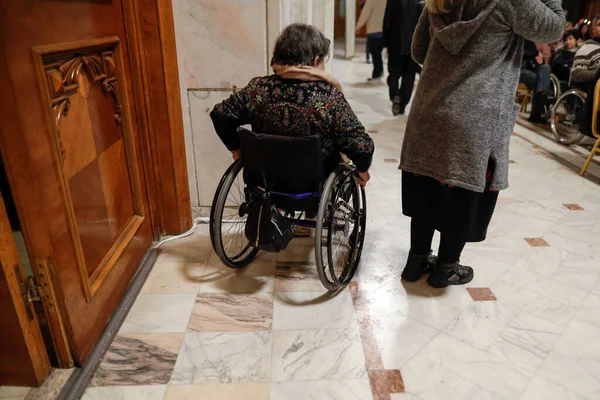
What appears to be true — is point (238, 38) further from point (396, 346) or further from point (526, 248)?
point (526, 248)

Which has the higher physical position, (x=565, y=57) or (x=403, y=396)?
(x=565, y=57)

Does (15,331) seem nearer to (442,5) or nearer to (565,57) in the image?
(442,5)

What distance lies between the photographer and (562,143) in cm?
404

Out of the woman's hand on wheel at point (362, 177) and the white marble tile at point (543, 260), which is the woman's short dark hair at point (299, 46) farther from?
the white marble tile at point (543, 260)

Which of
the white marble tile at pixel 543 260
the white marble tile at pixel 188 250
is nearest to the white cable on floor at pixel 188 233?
the white marble tile at pixel 188 250

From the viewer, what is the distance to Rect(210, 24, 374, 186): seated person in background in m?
1.61

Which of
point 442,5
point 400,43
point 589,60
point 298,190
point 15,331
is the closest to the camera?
point 15,331

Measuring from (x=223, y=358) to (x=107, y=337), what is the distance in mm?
430

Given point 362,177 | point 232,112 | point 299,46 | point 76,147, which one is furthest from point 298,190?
point 76,147

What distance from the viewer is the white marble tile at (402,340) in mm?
1550

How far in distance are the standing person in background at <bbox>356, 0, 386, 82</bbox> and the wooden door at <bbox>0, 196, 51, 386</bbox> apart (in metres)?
6.24

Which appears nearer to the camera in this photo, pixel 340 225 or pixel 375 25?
pixel 340 225

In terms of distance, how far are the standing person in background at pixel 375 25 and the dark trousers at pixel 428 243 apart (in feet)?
17.7

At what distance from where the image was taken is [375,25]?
6.93 m
